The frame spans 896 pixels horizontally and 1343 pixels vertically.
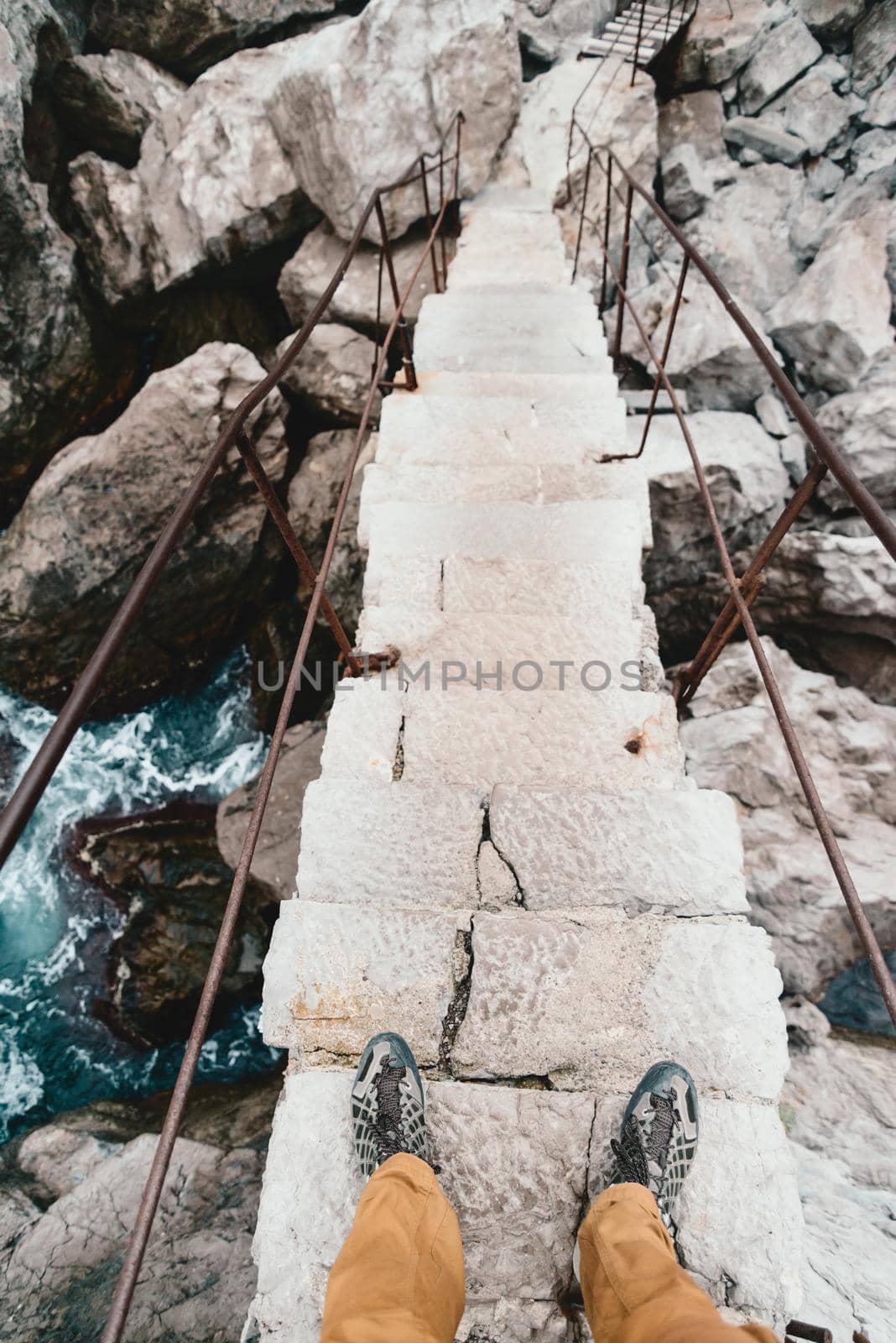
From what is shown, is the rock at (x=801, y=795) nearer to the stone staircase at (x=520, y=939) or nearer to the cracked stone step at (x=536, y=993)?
the stone staircase at (x=520, y=939)

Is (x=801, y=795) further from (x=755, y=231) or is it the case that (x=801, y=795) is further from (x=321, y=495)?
(x=755, y=231)

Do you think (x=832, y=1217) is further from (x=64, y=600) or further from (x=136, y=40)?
(x=136, y=40)

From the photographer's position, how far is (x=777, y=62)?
568 cm

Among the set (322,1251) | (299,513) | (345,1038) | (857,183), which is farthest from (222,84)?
(322,1251)

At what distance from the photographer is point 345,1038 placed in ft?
5.30

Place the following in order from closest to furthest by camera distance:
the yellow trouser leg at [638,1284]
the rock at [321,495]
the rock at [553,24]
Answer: the yellow trouser leg at [638,1284], the rock at [321,495], the rock at [553,24]

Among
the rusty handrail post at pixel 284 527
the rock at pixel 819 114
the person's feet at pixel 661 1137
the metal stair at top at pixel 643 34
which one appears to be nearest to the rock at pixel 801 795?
the person's feet at pixel 661 1137

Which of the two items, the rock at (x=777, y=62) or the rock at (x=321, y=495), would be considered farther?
the rock at (x=777, y=62)

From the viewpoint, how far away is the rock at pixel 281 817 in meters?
3.82

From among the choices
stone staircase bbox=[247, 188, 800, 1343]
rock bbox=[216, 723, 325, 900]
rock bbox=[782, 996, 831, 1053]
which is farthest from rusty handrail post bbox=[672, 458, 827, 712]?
rock bbox=[216, 723, 325, 900]

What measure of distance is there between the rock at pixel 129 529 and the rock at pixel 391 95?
169cm

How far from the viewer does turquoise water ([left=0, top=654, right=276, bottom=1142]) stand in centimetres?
413

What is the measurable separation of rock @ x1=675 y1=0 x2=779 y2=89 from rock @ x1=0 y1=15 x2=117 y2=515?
230 inches

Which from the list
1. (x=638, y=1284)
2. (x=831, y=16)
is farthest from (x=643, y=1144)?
(x=831, y=16)
